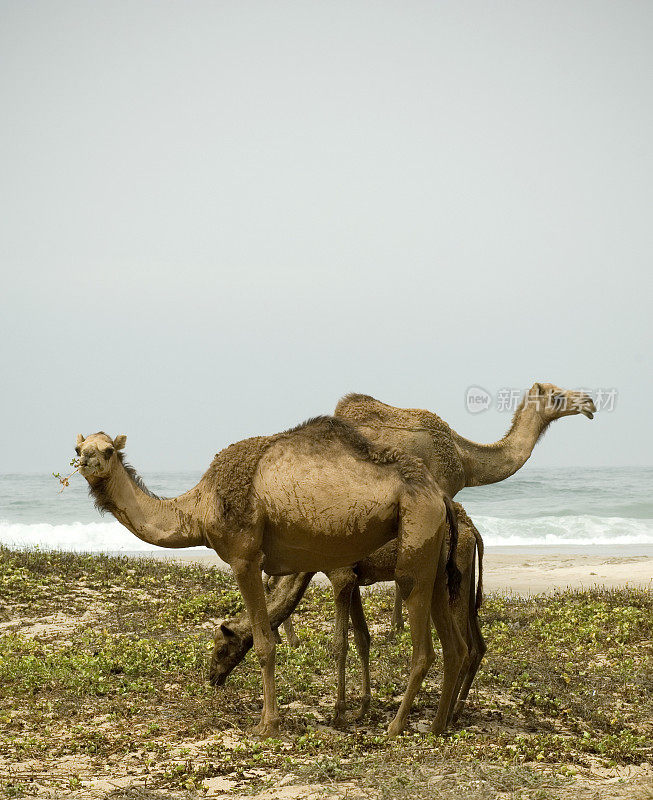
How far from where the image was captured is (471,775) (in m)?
6.42

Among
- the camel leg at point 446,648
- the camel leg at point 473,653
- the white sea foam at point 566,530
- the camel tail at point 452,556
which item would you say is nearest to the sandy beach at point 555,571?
the white sea foam at point 566,530

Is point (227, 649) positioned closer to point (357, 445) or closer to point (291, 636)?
point (291, 636)

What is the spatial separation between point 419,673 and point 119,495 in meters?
2.88

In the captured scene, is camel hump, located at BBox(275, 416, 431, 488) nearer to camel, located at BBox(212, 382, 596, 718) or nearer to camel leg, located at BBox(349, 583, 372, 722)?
camel, located at BBox(212, 382, 596, 718)

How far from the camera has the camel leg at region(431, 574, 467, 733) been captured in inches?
309

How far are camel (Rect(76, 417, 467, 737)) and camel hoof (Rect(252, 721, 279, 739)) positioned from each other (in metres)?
0.01

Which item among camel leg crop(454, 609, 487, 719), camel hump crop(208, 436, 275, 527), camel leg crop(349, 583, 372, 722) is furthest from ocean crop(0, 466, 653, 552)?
camel leg crop(454, 609, 487, 719)

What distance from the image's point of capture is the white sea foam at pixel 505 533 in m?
31.3

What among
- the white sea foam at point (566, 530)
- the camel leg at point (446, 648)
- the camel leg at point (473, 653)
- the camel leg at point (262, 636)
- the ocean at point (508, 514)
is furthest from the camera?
the white sea foam at point (566, 530)

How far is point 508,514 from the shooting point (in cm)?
3962

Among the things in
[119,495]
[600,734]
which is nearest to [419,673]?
[600,734]

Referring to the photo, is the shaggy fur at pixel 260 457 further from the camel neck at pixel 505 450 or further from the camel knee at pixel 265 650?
the camel neck at pixel 505 450

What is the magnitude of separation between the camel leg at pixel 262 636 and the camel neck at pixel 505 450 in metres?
5.24

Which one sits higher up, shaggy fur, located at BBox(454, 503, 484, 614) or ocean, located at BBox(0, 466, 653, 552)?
shaggy fur, located at BBox(454, 503, 484, 614)
